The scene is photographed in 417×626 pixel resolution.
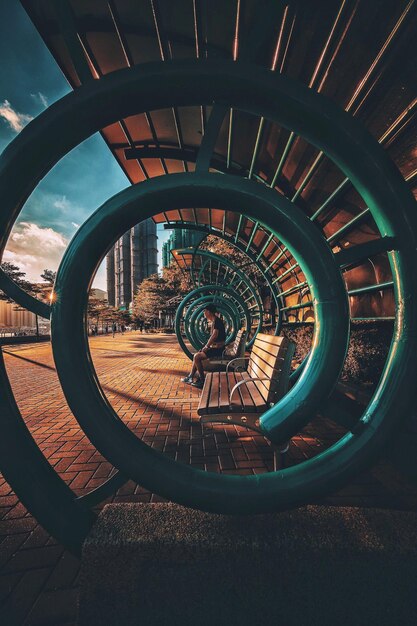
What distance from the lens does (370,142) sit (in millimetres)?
961

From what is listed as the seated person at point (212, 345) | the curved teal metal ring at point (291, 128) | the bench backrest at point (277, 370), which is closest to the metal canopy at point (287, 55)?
the curved teal metal ring at point (291, 128)

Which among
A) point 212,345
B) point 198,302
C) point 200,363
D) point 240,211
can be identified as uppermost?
point 198,302

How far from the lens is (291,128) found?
101cm

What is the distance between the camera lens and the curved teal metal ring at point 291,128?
3.01ft

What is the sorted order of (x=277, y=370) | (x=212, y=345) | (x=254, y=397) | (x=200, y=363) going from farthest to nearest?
(x=212, y=345), (x=200, y=363), (x=254, y=397), (x=277, y=370)

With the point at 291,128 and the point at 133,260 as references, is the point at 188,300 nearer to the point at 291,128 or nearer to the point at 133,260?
the point at 291,128

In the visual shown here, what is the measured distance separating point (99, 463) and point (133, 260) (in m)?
89.0

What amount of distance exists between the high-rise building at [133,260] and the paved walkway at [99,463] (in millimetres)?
81752

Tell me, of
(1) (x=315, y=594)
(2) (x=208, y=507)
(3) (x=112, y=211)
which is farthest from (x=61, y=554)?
(3) (x=112, y=211)

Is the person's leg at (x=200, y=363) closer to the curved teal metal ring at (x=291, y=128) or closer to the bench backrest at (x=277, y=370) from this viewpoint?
the bench backrest at (x=277, y=370)

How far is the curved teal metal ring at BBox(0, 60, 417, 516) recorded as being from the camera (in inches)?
36.2

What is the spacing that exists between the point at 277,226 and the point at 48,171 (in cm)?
86

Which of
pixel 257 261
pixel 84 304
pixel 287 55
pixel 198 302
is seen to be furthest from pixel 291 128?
pixel 198 302

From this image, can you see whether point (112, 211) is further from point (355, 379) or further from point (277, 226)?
point (355, 379)
